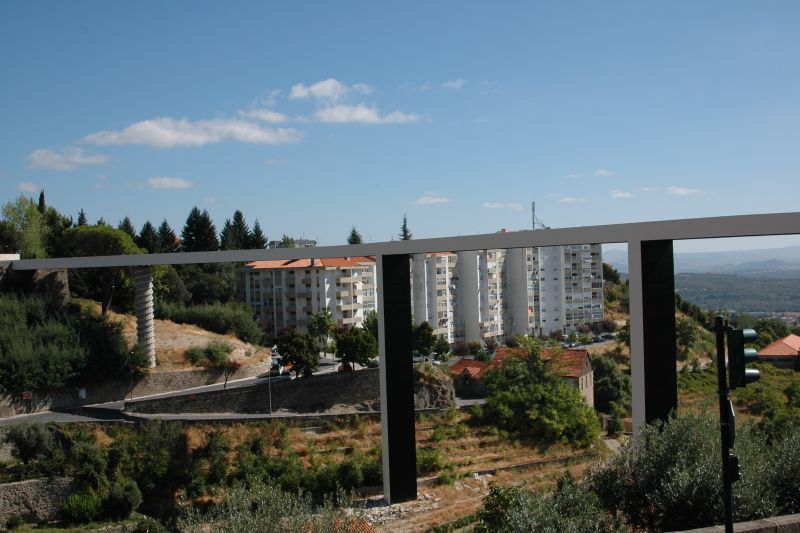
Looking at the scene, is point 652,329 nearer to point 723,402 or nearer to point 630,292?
point 630,292

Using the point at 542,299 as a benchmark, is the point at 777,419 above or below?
below

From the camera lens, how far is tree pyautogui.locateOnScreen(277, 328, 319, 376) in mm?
21734

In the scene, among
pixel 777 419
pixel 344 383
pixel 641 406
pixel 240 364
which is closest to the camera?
pixel 641 406

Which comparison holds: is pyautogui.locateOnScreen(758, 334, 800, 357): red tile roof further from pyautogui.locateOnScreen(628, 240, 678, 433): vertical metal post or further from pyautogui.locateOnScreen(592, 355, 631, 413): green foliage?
pyautogui.locateOnScreen(628, 240, 678, 433): vertical metal post

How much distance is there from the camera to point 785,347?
12.5 m

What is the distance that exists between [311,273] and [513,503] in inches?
872

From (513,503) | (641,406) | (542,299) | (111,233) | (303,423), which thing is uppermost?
(111,233)

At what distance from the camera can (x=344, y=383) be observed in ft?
64.2

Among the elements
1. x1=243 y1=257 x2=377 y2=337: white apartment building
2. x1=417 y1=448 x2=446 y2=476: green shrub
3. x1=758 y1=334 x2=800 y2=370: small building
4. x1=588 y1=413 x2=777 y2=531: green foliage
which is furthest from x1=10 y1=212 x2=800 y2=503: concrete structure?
x1=243 y1=257 x2=377 y2=337: white apartment building

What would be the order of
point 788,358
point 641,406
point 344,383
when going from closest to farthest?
point 641,406 → point 788,358 → point 344,383

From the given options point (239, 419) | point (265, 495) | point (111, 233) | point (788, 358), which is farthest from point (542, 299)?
point (111, 233)

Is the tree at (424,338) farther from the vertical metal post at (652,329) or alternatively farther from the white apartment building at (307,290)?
the vertical metal post at (652,329)

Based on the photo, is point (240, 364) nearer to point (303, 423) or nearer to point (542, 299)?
point (303, 423)

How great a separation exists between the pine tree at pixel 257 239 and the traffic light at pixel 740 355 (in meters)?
51.8
